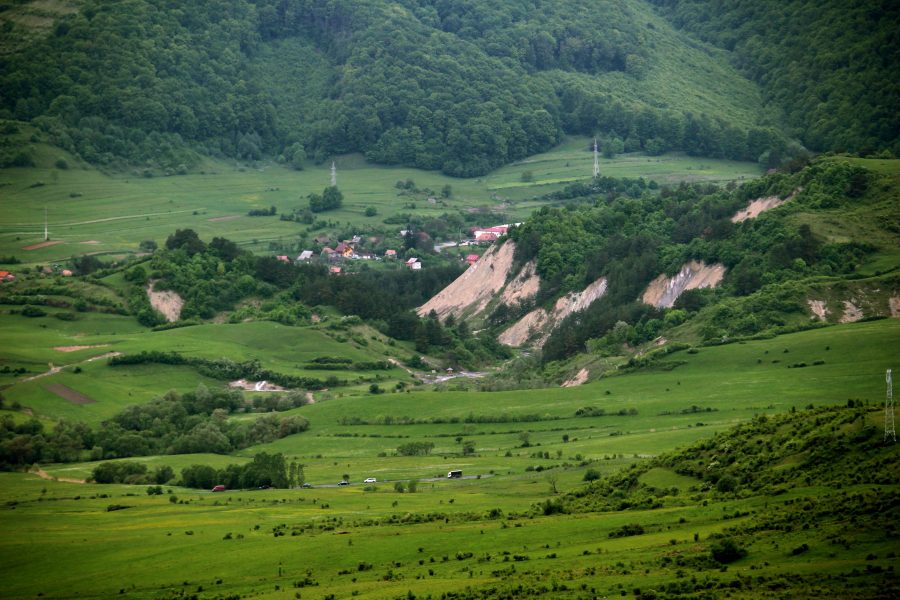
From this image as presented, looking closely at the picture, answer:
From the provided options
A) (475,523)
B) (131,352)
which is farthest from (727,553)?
(131,352)

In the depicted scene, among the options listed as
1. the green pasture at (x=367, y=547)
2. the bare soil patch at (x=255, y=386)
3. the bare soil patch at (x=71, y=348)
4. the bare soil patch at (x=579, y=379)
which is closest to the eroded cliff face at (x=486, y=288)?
the bare soil patch at (x=579, y=379)

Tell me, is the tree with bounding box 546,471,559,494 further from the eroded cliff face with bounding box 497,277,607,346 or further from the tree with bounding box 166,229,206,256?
the tree with bounding box 166,229,206,256

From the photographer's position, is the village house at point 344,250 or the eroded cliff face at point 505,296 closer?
the eroded cliff face at point 505,296

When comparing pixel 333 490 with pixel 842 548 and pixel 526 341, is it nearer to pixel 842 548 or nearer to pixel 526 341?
pixel 842 548

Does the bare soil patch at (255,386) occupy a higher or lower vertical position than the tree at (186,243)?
lower

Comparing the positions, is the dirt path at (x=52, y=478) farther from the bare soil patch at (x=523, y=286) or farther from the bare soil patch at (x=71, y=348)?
the bare soil patch at (x=523, y=286)

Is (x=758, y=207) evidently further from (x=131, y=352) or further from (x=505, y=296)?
(x=131, y=352)
